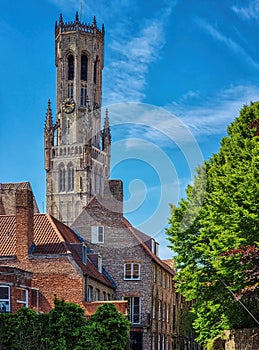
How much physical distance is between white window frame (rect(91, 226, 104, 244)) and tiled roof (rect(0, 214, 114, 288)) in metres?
6.14

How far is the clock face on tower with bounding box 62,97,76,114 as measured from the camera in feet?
484

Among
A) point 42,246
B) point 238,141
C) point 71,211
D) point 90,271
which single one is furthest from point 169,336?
point 71,211

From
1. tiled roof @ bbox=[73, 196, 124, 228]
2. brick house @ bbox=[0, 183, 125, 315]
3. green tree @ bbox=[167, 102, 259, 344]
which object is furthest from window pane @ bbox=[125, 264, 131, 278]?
green tree @ bbox=[167, 102, 259, 344]

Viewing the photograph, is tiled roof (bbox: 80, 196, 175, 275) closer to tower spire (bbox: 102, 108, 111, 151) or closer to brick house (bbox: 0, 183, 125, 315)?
brick house (bbox: 0, 183, 125, 315)

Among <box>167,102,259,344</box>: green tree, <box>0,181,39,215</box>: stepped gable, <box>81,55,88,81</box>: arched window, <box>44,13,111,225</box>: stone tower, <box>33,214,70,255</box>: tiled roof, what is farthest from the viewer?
<box>81,55,88,81</box>: arched window

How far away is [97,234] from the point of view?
2242 inches

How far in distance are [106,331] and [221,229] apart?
862cm

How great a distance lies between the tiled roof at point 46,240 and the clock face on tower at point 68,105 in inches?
3872

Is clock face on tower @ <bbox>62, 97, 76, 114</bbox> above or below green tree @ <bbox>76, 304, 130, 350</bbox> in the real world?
above

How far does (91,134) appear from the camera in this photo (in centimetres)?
14238

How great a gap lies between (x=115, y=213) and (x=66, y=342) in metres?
20.5

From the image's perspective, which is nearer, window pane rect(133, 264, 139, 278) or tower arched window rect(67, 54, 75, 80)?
window pane rect(133, 264, 139, 278)

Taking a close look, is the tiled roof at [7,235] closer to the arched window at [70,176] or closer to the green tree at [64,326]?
the green tree at [64,326]

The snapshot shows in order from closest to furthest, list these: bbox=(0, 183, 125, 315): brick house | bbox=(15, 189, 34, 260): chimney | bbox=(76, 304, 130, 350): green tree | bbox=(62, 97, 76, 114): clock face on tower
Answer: bbox=(76, 304, 130, 350): green tree → bbox=(0, 183, 125, 315): brick house → bbox=(15, 189, 34, 260): chimney → bbox=(62, 97, 76, 114): clock face on tower
